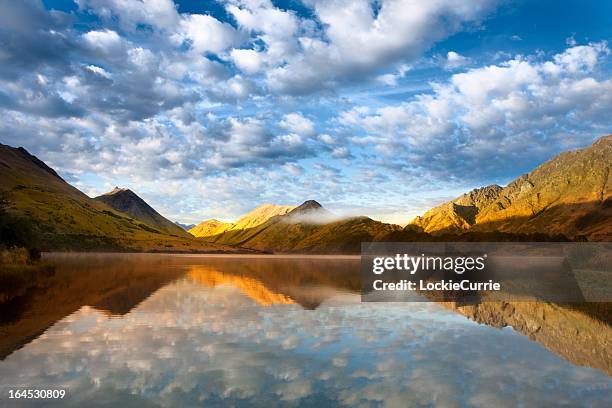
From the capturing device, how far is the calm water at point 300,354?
15.6 metres

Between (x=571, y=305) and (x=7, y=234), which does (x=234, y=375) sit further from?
(x=7, y=234)

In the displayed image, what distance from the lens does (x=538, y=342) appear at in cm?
2561

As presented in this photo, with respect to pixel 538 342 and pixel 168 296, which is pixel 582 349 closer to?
pixel 538 342

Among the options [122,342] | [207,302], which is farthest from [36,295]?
[122,342]

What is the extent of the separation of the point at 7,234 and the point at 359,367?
78399mm

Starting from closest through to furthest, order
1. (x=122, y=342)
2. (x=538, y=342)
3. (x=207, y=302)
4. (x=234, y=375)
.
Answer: (x=234, y=375)
(x=122, y=342)
(x=538, y=342)
(x=207, y=302)

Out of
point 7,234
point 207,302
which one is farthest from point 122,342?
point 7,234

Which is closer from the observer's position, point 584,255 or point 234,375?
point 234,375

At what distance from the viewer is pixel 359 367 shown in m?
18.9

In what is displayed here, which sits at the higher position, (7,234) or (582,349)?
(7,234)

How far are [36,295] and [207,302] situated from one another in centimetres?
1541

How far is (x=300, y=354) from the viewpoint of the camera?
2111cm

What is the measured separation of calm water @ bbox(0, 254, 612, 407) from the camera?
15.6m

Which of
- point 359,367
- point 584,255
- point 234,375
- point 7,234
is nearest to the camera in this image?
point 234,375
